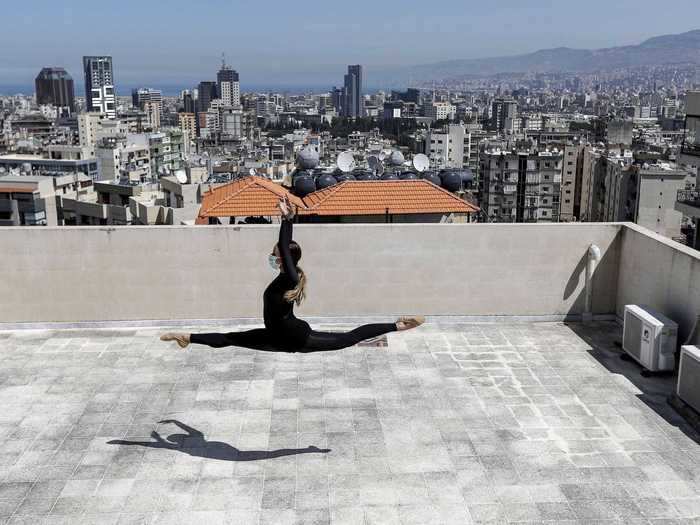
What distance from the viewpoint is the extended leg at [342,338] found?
6.48 m

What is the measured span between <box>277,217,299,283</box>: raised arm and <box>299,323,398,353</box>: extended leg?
2.16ft

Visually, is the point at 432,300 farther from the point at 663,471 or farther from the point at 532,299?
the point at 663,471

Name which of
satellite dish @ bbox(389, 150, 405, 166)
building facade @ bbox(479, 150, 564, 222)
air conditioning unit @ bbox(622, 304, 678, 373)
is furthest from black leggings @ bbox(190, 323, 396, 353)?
building facade @ bbox(479, 150, 564, 222)

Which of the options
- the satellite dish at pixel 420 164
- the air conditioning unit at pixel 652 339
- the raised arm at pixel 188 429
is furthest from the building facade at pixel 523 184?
the raised arm at pixel 188 429

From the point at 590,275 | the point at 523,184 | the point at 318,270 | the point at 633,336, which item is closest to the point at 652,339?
the point at 633,336

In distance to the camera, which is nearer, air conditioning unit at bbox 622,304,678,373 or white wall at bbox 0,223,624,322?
air conditioning unit at bbox 622,304,678,373

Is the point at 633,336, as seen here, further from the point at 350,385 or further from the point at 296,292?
the point at 296,292

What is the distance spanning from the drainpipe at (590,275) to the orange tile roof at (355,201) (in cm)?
449

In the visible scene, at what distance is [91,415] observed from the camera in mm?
8352

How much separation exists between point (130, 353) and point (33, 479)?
11.9 feet

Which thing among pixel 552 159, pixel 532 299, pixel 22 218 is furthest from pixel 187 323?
pixel 552 159

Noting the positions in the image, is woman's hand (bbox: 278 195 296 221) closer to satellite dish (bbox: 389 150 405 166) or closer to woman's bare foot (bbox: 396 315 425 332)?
woman's bare foot (bbox: 396 315 425 332)

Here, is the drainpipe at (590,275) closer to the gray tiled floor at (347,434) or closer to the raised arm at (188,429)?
the gray tiled floor at (347,434)

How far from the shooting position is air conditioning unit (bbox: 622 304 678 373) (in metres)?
9.52
